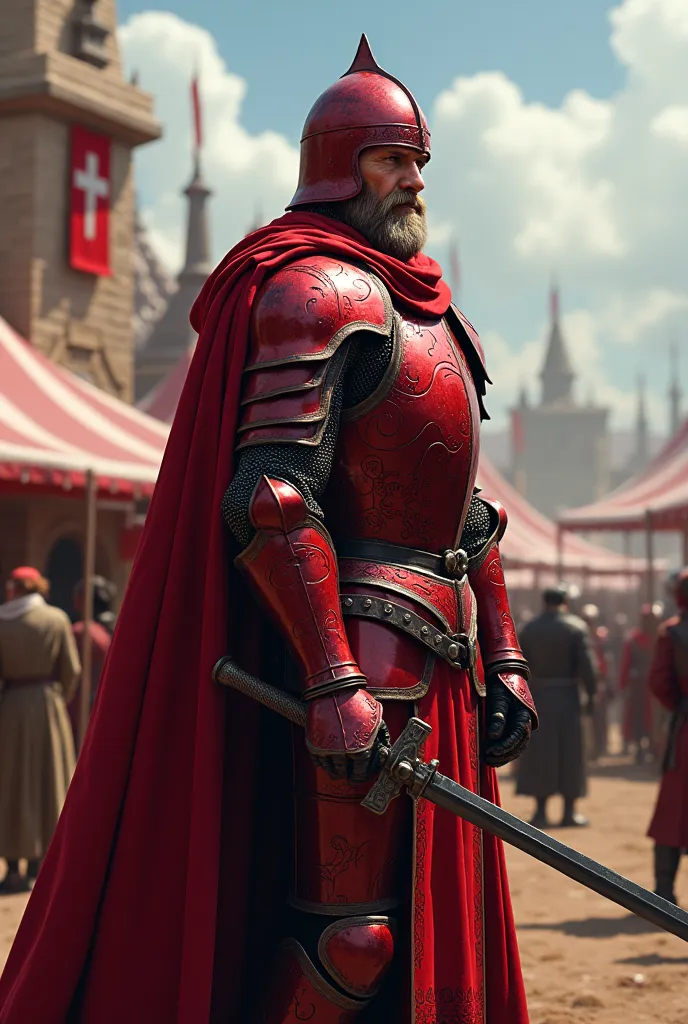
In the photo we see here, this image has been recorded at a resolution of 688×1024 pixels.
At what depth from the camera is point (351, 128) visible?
2854 mm

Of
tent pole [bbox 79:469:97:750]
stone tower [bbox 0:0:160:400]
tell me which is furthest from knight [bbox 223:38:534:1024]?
stone tower [bbox 0:0:160:400]

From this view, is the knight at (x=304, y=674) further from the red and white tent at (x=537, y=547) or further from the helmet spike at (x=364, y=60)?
the red and white tent at (x=537, y=547)

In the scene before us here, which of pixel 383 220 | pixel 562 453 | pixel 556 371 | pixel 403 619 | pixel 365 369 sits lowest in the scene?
pixel 403 619

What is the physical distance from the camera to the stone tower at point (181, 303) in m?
37.7

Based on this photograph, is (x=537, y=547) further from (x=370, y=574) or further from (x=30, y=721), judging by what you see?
(x=370, y=574)

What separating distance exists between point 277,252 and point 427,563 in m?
0.72

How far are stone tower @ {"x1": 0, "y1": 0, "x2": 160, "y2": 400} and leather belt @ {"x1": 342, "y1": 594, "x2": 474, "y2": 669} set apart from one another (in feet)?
36.1

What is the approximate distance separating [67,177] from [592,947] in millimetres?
10244

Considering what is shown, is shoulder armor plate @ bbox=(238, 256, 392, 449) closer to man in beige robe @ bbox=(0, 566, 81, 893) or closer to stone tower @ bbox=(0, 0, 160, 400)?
man in beige robe @ bbox=(0, 566, 81, 893)

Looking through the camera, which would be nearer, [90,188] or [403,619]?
[403,619]

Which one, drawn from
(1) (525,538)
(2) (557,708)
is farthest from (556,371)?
(2) (557,708)

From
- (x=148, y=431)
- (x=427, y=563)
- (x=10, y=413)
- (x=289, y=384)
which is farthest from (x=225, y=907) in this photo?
(x=148, y=431)

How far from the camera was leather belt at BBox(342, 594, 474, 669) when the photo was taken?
2662 mm

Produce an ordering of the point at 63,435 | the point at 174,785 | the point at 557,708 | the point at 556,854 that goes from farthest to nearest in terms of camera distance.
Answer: the point at 63,435 → the point at 557,708 → the point at 174,785 → the point at 556,854
